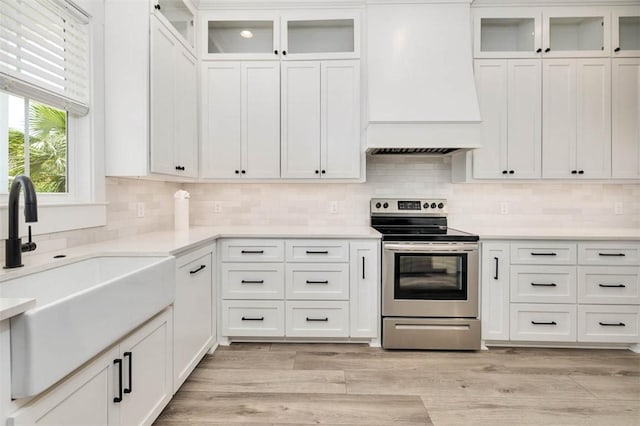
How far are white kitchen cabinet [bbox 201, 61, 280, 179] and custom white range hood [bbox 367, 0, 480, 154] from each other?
86cm

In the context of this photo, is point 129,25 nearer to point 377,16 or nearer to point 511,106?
point 377,16

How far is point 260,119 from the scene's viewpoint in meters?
3.01

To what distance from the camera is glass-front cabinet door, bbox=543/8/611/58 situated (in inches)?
114

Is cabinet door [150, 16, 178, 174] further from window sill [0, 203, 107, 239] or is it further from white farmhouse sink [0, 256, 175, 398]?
white farmhouse sink [0, 256, 175, 398]

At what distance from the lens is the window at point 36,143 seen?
1.71m

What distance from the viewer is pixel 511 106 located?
2.94m

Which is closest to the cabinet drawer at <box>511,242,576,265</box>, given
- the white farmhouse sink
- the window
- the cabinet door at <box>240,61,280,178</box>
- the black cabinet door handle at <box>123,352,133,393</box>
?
the cabinet door at <box>240,61,280,178</box>

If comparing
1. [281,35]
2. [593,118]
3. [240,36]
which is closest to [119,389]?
[281,35]

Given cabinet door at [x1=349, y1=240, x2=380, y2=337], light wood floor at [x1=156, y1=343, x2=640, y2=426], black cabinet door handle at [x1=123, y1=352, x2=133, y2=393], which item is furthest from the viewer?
cabinet door at [x1=349, y1=240, x2=380, y2=337]

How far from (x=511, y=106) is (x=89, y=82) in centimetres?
315

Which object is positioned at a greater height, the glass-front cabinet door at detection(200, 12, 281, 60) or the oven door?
the glass-front cabinet door at detection(200, 12, 281, 60)

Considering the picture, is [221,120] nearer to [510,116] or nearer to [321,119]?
[321,119]

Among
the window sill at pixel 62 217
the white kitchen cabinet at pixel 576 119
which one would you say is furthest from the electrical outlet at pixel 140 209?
the white kitchen cabinet at pixel 576 119

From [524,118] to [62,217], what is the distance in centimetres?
342
